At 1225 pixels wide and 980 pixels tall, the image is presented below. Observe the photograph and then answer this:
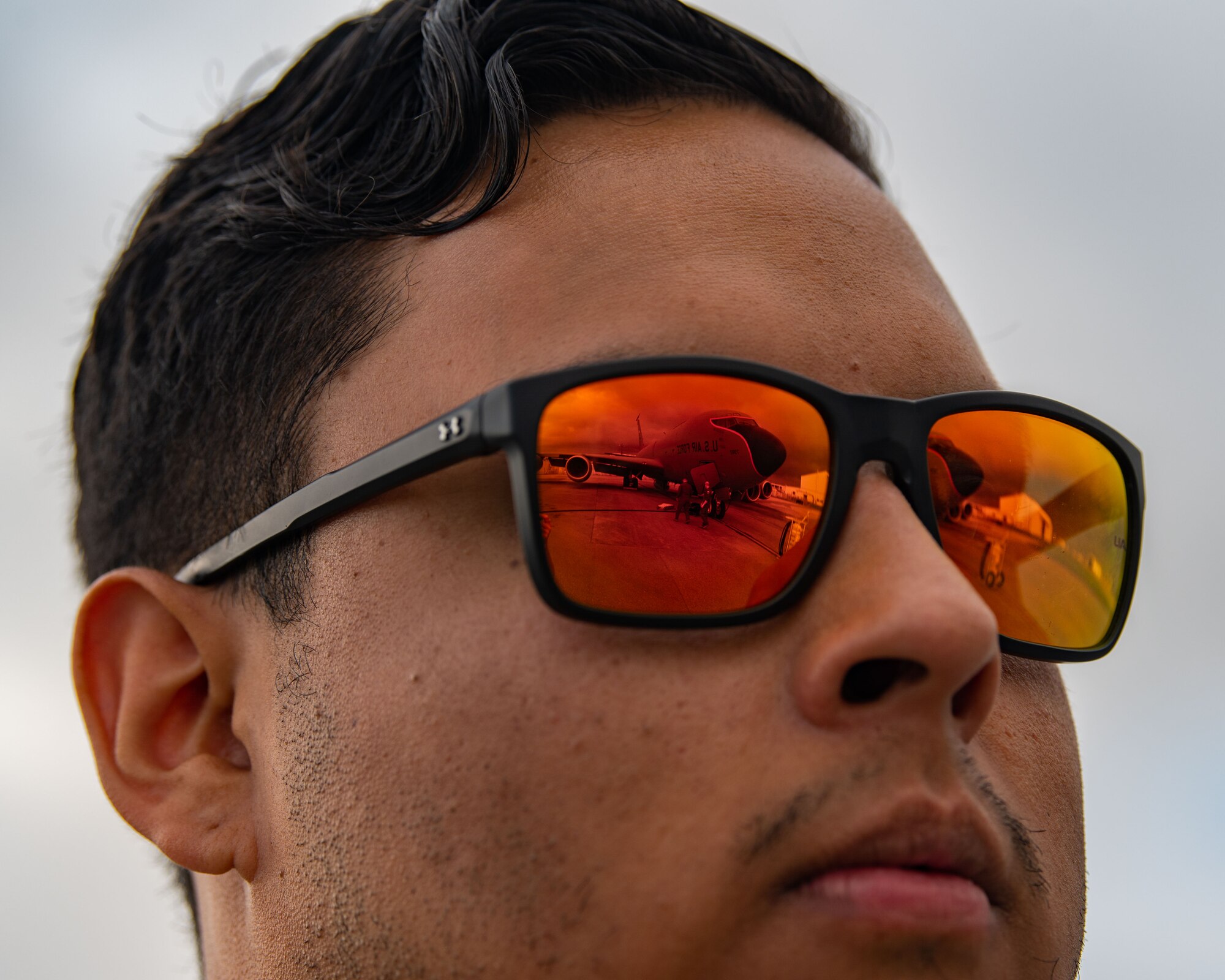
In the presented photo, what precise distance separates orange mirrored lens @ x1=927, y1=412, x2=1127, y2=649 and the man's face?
95 millimetres

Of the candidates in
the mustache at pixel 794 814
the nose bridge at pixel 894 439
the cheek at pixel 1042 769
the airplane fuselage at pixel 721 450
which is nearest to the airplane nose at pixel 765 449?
the airplane fuselage at pixel 721 450

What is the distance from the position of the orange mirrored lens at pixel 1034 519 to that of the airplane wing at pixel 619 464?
46cm

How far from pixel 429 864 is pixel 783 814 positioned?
0.47 m

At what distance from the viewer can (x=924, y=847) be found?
1150 mm

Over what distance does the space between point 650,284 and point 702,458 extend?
1.10 ft

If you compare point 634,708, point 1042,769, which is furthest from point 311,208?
point 1042,769

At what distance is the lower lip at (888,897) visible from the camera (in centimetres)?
112

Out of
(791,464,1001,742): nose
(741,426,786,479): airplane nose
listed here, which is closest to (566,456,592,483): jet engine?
(741,426,786,479): airplane nose

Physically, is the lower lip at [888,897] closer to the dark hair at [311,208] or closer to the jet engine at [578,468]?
the jet engine at [578,468]

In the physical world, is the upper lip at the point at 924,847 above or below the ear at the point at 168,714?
below

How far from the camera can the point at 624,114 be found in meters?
1.76

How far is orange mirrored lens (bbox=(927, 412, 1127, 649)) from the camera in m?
1.48

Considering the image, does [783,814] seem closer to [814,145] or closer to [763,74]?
[814,145]

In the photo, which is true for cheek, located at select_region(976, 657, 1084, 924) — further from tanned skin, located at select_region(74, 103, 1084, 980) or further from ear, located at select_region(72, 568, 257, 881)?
ear, located at select_region(72, 568, 257, 881)
